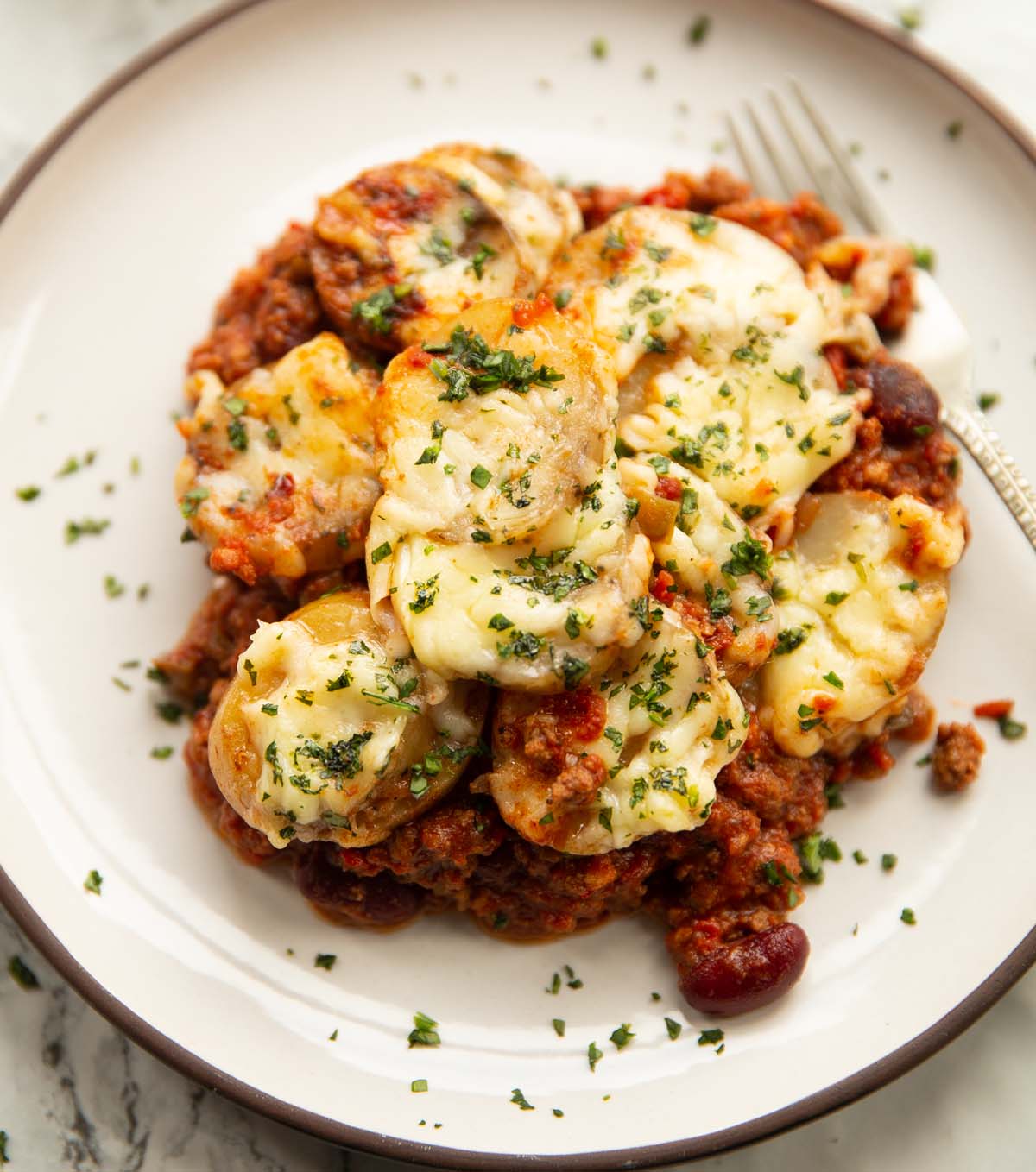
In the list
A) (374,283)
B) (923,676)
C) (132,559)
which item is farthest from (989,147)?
(132,559)

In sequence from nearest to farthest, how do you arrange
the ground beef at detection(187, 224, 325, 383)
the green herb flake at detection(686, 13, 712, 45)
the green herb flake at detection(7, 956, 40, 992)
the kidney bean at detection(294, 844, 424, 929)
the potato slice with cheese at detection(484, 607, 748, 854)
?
the potato slice with cheese at detection(484, 607, 748, 854) → the kidney bean at detection(294, 844, 424, 929) → the ground beef at detection(187, 224, 325, 383) → the green herb flake at detection(7, 956, 40, 992) → the green herb flake at detection(686, 13, 712, 45)

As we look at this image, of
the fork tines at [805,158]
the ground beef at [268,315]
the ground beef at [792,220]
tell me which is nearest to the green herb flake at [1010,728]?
the ground beef at [792,220]

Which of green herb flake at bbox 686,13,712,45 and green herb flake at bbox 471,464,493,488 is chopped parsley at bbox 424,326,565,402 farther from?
green herb flake at bbox 686,13,712,45

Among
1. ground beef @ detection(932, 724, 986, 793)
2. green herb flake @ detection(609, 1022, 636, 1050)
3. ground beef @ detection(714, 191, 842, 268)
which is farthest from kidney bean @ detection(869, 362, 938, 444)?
green herb flake @ detection(609, 1022, 636, 1050)

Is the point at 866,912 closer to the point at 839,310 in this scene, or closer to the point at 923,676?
the point at 923,676

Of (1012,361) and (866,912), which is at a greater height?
(1012,361)

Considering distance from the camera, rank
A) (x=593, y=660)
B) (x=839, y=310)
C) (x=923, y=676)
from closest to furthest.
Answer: (x=593, y=660) → (x=839, y=310) → (x=923, y=676)
